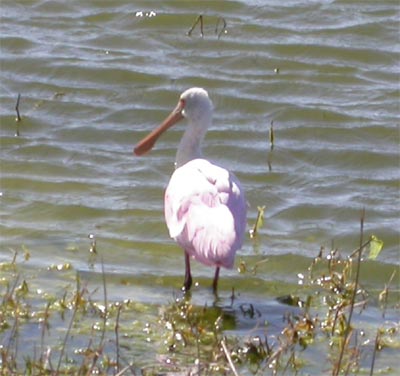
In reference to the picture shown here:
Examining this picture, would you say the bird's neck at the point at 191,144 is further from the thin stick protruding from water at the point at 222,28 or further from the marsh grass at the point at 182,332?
the thin stick protruding from water at the point at 222,28

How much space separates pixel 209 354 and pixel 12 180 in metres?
3.61

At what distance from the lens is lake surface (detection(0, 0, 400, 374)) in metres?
8.67

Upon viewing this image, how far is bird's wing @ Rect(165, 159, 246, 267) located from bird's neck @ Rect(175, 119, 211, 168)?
562mm

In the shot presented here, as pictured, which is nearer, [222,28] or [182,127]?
[182,127]

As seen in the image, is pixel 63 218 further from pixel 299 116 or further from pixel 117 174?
pixel 299 116

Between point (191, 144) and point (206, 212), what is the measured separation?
125 cm

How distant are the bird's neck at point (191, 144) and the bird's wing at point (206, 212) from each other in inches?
22.1

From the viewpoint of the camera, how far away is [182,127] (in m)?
11.1

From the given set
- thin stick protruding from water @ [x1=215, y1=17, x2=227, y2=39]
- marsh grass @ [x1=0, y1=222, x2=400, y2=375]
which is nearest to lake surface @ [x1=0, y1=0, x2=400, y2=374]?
thin stick protruding from water @ [x1=215, y1=17, x2=227, y2=39]

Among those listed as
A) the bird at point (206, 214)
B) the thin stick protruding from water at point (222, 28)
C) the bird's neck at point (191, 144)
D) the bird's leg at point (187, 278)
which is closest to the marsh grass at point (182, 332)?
the bird's leg at point (187, 278)

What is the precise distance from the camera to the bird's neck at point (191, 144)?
887 centimetres

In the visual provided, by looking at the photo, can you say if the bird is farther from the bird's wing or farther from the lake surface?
the lake surface

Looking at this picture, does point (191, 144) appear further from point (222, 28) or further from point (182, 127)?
point (222, 28)

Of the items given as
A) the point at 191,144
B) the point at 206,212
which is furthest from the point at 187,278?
the point at 191,144
